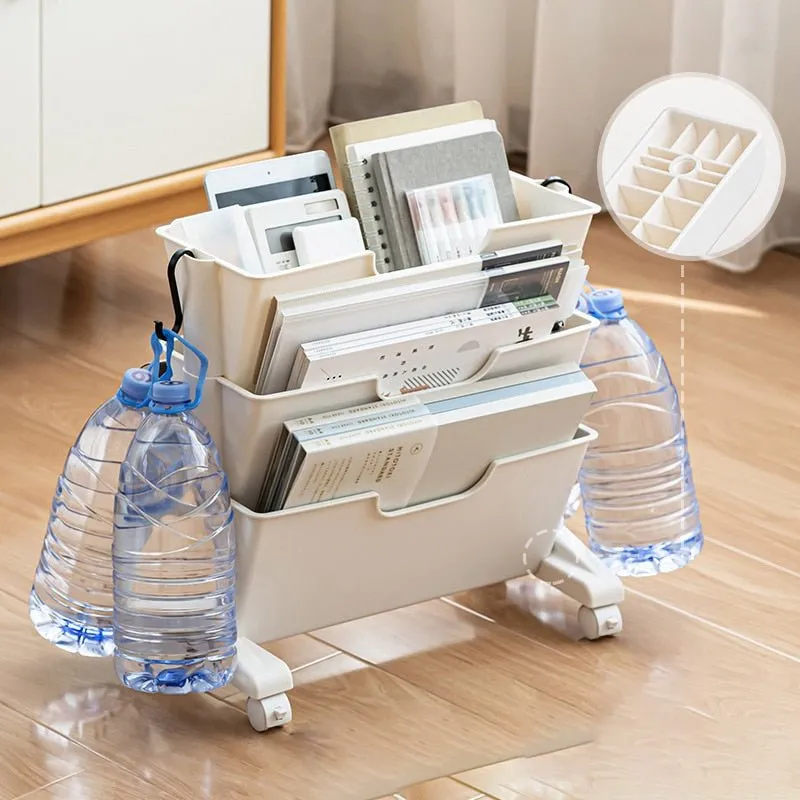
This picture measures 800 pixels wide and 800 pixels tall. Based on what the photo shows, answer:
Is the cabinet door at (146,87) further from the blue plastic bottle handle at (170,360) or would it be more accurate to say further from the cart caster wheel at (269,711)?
the cart caster wheel at (269,711)

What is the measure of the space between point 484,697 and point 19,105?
94 centimetres

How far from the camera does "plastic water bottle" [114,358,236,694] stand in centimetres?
122

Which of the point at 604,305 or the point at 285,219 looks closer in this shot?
the point at 285,219

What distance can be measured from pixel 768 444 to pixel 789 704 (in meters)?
0.55

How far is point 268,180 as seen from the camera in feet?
4.12

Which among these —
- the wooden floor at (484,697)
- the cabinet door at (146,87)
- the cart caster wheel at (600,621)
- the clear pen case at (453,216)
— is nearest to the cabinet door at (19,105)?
the cabinet door at (146,87)

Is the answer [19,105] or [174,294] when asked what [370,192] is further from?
[19,105]

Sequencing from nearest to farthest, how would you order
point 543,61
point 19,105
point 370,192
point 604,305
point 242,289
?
point 242,289
point 370,192
point 604,305
point 19,105
point 543,61

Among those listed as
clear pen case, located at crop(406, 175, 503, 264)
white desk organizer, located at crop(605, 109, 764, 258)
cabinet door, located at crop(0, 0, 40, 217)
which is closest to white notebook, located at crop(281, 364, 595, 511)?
clear pen case, located at crop(406, 175, 503, 264)

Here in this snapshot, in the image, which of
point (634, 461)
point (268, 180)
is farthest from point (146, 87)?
point (634, 461)

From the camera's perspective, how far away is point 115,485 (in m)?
1.33

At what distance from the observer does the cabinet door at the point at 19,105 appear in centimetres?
178

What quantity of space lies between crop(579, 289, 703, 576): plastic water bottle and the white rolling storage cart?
0.04 m

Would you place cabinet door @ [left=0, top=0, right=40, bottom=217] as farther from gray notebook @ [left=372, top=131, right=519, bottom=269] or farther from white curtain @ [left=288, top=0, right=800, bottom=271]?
white curtain @ [left=288, top=0, right=800, bottom=271]
